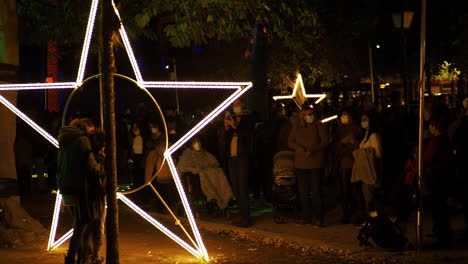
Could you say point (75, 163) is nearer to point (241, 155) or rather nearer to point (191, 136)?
point (191, 136)

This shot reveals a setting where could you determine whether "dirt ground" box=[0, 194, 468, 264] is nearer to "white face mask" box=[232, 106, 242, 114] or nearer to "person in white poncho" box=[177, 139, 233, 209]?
"person in white poncho" box=[177, 139, 233, 209]

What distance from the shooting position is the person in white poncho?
46.1ft

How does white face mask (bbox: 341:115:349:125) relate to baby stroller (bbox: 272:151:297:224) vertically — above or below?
above

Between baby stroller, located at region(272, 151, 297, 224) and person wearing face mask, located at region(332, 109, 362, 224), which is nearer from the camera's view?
person wearing face mask, located at region(332, 109, 362, 224)

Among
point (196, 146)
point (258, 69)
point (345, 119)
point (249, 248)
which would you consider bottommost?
point (249, 248)

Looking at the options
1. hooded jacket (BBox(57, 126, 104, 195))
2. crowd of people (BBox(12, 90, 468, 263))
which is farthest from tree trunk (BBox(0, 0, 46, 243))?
hooded jacket (BBox(57, 126, 104, 195))

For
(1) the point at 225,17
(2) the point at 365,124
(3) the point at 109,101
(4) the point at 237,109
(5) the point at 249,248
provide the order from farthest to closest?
(4) the point at 237,109 → (2) the point at 365,124 → (1) the point at 225,17 → (5) the point at 249,248 → (3) the point at 109,101

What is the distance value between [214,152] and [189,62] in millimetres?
28962

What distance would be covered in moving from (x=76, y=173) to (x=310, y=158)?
4769 millimetres

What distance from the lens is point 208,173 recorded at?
556 inches

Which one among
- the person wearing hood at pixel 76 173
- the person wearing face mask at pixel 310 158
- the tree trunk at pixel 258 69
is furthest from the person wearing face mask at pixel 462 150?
the tree trunk at pixel 258 69

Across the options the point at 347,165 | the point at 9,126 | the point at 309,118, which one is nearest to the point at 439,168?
the point at 347,165

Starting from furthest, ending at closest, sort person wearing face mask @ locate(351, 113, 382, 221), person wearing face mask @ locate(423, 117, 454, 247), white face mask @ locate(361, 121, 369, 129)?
white face mask @ locate(361, 121, 369, 129) < person wearing face mask @ locate(351, 113, 382, 221) < person wearing face mask @ locate(423, 117, 454, 247)

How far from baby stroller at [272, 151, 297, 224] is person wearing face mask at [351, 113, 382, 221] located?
1.41m
